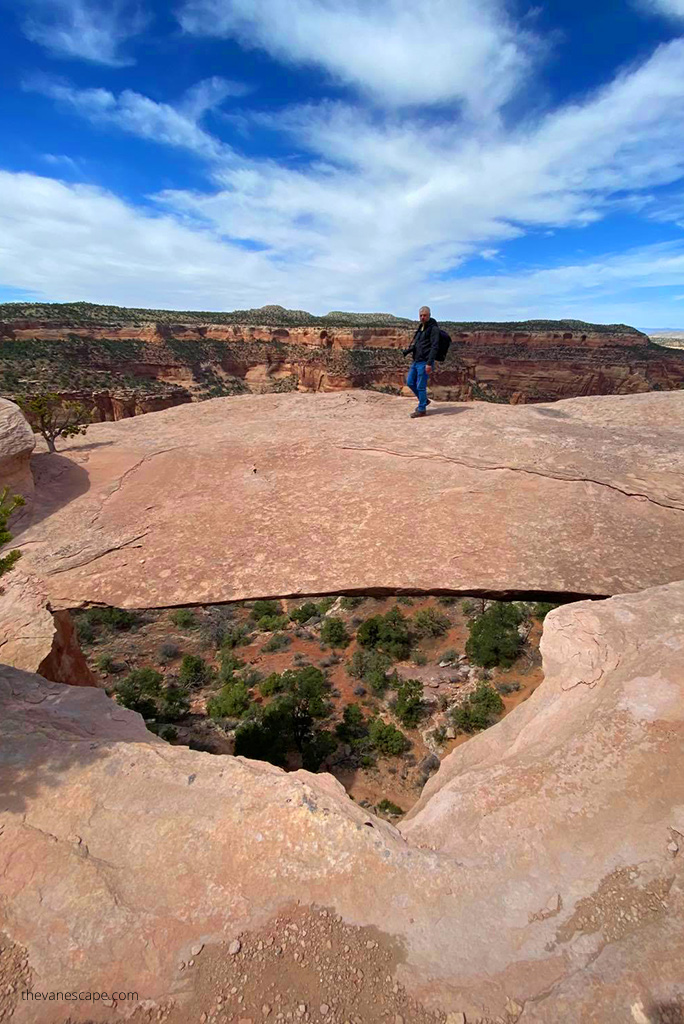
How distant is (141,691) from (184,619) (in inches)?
200

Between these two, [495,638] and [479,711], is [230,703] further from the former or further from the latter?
[495,638]

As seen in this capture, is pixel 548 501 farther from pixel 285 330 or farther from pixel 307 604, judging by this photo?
pixel 285 330

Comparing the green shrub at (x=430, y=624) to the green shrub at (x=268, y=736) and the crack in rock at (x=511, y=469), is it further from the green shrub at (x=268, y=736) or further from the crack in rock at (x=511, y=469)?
the crack in rock at (x=511, y=469)

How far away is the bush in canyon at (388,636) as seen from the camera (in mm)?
14766

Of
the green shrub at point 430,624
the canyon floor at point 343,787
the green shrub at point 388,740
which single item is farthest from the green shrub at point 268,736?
the canyon floor at point 343,787

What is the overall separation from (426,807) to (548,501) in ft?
9.29

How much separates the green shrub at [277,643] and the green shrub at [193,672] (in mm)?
2038

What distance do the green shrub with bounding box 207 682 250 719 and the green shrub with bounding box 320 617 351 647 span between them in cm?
371

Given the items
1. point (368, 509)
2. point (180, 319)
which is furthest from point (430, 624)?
point (180, 319)

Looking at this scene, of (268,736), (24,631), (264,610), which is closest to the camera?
(24,631)

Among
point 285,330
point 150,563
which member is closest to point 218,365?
point 285,330

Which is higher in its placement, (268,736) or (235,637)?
(268,736)

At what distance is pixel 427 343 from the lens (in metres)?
7.01

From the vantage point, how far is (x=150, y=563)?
411 centimetres
